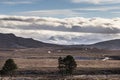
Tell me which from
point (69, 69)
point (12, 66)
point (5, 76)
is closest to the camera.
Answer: point (12, 66)

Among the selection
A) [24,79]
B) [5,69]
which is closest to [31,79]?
[24,79]

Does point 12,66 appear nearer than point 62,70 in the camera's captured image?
Yes

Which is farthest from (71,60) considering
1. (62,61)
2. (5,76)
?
(5,76)

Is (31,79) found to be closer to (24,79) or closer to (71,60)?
(24,79)

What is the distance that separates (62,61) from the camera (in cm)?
15938

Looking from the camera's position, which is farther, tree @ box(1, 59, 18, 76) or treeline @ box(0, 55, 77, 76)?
treeline @ box(0, 55, 77, 76)

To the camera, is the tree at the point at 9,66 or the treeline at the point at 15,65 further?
the treeline at the point at 15,65

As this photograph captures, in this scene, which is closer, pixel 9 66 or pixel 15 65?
pixel 9 66

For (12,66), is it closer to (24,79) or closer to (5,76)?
(24,79)

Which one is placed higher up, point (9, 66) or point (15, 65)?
point (15, 65)

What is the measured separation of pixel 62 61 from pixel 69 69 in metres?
4.96

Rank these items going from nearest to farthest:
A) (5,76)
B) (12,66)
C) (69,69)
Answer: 1. (12,66)
2. (69,69)
3. (5,76)

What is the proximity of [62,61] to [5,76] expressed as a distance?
33.8 m

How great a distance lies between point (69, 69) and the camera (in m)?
159
